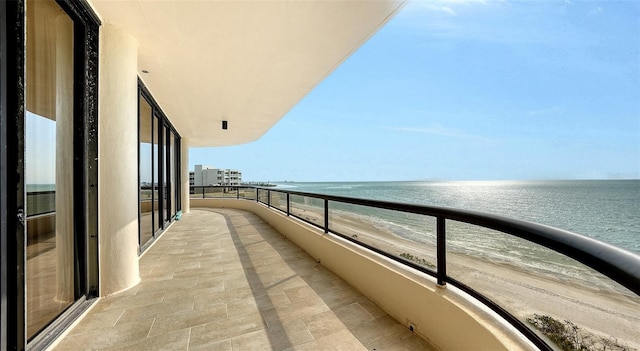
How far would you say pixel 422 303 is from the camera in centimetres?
178

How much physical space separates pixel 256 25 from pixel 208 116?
3872mm

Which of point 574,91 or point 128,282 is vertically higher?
point 574,91

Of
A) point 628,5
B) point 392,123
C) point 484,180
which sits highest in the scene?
point 392,123

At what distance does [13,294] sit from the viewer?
1.40 meters

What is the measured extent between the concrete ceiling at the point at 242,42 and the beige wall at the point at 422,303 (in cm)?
229

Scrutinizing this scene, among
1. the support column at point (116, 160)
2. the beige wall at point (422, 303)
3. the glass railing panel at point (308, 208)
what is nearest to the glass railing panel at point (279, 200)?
the glass railing panel at point (308, 208)

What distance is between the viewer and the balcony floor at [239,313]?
179cm

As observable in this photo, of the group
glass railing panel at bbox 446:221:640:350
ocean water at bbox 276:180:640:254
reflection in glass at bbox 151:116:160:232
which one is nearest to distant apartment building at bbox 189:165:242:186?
ocean water at bbox 276:180:640:254

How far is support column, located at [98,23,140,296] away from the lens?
2.42 meters

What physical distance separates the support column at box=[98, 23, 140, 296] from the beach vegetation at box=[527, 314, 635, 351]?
333 cm

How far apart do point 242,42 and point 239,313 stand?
277 cm

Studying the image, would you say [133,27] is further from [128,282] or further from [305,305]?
[305,305]

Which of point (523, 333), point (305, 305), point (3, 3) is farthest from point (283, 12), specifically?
point (523, 333)

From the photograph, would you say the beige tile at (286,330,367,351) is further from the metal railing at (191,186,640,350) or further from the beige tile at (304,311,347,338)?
the metal railing at (191,186,640,350)
